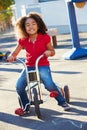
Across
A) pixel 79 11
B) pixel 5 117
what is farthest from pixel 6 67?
pixel 79 11

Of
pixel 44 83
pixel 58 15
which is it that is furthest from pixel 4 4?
pixel 44 83

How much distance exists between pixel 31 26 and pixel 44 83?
0.80 meters

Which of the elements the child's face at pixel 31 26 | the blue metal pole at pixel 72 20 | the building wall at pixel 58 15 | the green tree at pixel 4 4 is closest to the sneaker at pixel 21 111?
the child's face at pixel 31 26

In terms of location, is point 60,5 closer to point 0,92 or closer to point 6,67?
point 6,67

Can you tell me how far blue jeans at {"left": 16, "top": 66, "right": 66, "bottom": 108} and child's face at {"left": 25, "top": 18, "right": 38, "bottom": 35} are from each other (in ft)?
1.64

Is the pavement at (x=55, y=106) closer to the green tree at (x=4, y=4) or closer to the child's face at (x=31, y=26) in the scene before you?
the child's face at (x=31, y=26)

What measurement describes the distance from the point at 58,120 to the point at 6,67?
16.3 ft

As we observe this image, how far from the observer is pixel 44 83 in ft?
17.4

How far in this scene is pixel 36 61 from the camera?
512 cm

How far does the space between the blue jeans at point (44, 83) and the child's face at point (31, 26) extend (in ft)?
1.64

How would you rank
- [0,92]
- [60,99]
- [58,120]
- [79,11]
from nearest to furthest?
[58,120] < [60,99] < [0,92] < [79,11]

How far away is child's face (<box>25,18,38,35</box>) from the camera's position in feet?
17.4

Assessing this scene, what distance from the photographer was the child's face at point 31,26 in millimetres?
5293

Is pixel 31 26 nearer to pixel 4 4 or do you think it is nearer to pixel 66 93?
pixel 66 93
